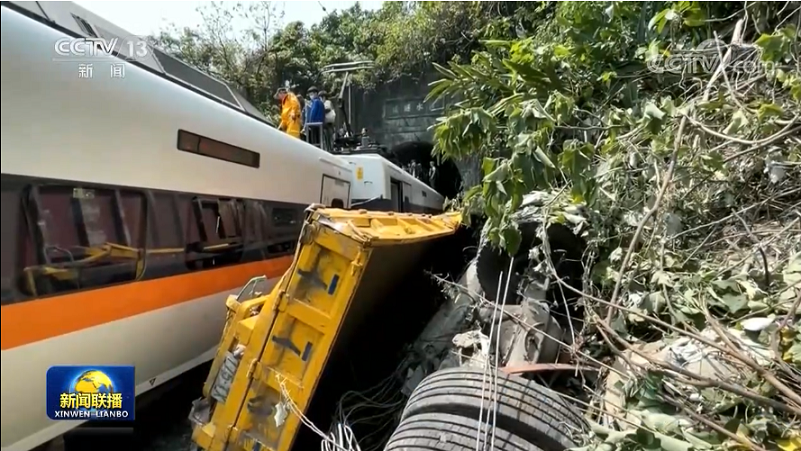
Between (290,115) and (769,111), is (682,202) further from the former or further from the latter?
(290,115)

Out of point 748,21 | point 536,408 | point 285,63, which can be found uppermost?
point 285,63

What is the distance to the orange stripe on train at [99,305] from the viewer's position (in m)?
2.19

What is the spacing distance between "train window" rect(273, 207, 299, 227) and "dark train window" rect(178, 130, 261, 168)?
0.61 meters

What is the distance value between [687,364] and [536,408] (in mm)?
641

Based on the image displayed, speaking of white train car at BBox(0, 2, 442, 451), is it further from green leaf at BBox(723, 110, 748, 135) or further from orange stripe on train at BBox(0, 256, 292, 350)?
green leaf at BBox(723, 110, 748, 135)

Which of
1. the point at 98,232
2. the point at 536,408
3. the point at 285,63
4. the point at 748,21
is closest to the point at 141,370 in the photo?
the point at 98,232

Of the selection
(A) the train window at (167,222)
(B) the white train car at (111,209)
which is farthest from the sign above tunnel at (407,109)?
(A) the train window at (167,222)

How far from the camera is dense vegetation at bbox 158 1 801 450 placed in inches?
79.4

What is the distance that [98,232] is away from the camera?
8.96 feet

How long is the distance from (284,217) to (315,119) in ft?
13.4

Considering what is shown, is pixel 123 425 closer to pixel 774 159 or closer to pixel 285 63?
pixel 774 159

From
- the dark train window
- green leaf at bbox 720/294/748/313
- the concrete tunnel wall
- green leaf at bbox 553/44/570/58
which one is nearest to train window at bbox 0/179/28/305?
the dark train window

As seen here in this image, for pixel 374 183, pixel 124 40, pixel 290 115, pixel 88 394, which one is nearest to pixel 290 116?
pixel 290 115

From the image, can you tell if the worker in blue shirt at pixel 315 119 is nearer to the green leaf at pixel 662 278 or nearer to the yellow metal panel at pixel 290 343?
the yellow metal panel at pixel 290 343
